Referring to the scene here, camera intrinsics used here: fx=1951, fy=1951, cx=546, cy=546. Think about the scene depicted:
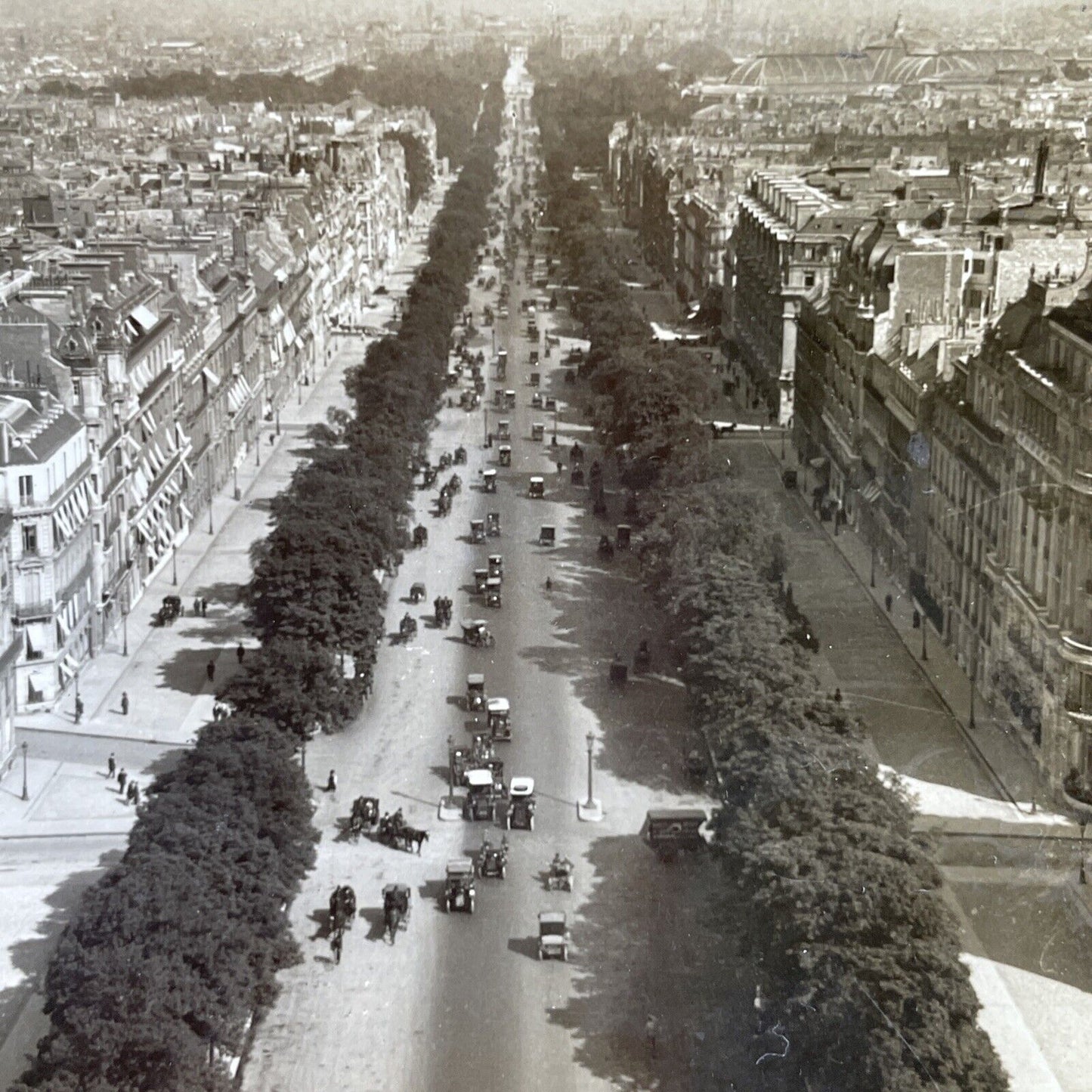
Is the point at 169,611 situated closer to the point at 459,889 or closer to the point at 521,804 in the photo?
the point at 521,804

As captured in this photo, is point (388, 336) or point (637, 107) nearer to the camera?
point (388, 336)

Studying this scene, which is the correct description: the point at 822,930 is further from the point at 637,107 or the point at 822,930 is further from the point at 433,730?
the point at 637,107

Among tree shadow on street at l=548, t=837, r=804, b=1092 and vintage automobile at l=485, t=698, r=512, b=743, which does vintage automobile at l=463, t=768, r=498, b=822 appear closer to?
tree shadow on street at l=548, t=837, r=804, b=1092

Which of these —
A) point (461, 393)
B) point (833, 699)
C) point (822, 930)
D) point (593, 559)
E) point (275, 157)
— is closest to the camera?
point (822, 930)

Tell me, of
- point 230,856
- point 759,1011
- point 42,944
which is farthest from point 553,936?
point 42,944

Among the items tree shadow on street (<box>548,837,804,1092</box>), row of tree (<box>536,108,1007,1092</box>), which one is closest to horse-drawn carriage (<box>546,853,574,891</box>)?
tree shadow on street (<box>548,837,804,1092</box>)

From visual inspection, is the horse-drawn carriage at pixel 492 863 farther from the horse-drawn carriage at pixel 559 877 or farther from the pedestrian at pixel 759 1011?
the pedestrian at pixel 759 1011

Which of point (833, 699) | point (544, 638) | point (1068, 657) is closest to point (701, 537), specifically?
point (544, 638)
